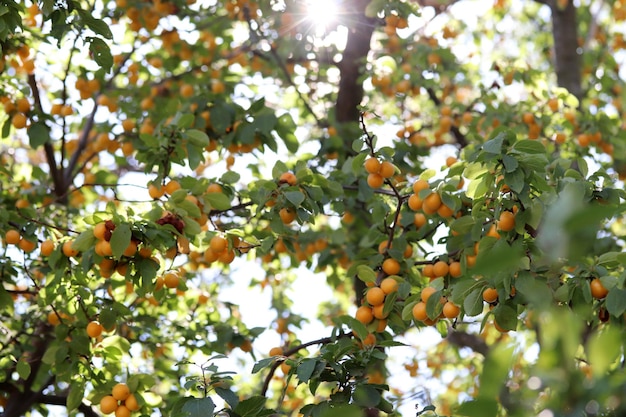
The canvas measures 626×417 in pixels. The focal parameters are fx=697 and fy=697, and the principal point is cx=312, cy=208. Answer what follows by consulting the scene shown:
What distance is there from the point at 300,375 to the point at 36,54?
326 cm

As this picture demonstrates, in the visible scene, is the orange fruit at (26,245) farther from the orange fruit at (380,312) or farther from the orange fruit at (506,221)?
the orange fruit at (506,221)

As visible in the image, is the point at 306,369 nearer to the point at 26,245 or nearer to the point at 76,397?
the point at 76,397

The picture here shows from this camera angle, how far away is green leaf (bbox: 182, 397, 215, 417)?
266 centimetres

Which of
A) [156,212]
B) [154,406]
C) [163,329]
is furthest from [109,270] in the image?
[163,329]

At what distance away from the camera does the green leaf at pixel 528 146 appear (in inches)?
111

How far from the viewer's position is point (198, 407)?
2.68m

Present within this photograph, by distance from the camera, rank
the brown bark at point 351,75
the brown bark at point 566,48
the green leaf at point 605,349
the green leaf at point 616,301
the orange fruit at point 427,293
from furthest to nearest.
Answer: the brown bark at point 566,48, the brown bark at point 351,75, the orange fruit at point 427,293, the green leaf at point 616,301, the green leaf at point 605,349

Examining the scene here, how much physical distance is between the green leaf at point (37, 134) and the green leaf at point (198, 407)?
2.17 meters

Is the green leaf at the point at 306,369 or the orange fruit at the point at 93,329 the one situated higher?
the orange fruit at the point at 93,329

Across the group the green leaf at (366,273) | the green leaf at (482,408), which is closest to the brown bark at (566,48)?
the green leaf at (366,273)

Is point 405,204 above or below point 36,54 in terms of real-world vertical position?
below

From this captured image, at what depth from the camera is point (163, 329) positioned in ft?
15.0

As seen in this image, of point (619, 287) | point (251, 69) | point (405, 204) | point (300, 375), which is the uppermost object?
point (251, 69)

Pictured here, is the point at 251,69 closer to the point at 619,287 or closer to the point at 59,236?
the point at 59,236
